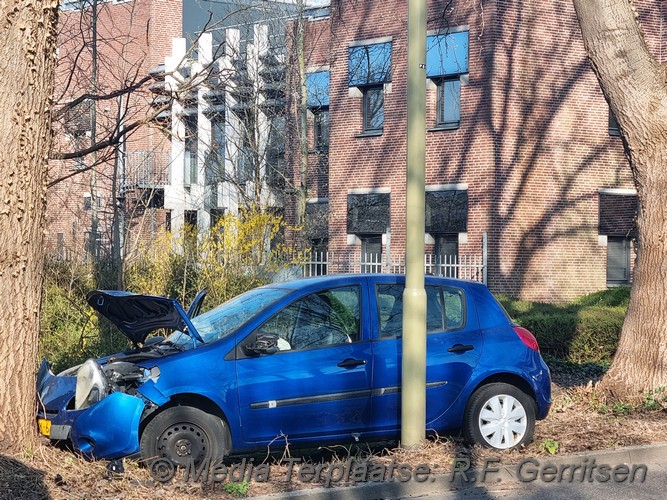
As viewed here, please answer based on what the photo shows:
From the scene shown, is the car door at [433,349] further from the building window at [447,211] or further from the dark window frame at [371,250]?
the dark window frame at [371,250]

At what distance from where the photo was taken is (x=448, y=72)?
2414cm

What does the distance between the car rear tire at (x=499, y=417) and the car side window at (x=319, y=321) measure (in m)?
1.26

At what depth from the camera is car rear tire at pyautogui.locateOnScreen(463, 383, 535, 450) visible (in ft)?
27.8

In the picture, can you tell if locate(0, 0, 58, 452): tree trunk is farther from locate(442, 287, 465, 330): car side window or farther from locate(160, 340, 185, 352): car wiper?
locate(442, 287, 465, 330): car side window

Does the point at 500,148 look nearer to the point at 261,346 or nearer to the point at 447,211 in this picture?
the point at 447,211

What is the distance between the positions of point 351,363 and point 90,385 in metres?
2.13

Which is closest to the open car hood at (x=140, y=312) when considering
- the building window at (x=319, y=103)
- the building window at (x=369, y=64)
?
the building window at (x=369, y=64)

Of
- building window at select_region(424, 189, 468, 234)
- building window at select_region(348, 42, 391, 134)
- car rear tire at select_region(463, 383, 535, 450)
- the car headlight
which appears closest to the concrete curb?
car rear tire at select_region(463, 383, 535, 450)

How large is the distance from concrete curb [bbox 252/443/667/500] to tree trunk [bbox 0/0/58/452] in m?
2.05

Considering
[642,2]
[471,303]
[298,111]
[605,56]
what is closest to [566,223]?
[642,2]

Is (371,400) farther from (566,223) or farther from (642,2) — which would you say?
(642,2)

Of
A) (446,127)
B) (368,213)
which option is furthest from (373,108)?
(368,213)

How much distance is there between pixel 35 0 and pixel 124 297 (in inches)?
97.1

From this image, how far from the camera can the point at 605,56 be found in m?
10.3
